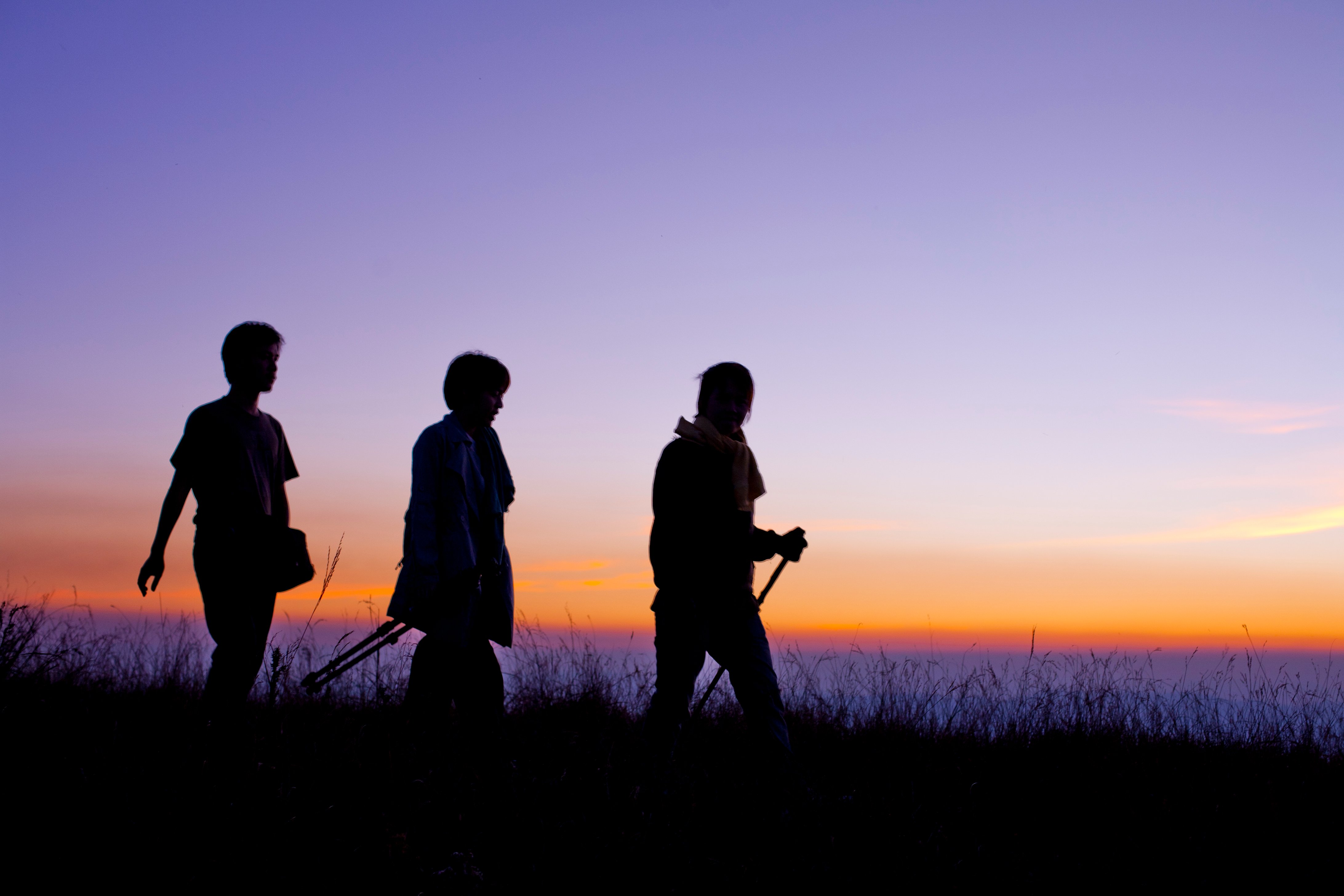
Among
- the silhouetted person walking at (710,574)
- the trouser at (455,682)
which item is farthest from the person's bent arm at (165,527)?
the silhouetted person walking at (710,574)

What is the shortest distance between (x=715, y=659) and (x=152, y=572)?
8.45 ft

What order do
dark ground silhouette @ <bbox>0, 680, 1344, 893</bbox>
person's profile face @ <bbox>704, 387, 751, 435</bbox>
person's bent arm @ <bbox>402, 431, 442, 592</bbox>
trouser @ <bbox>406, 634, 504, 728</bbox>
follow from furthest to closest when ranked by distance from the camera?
1. person's profile face @ <bbox>704, 387, 751, 435</bbox>
2. trouser @ <bbox>406, 634, 504, 728</bbox>
3. person's bent arm @ <bbox>402, 431, 442, 592</bbox>
4. dark ground silhouette @ <bbox>0, 680, 1344, 893</bbox>

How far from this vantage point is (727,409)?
4.27 m

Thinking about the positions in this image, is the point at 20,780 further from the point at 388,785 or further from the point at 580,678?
the point at 580,678

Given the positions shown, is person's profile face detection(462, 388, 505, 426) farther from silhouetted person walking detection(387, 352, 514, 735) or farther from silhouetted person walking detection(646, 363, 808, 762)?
silhouetted person walking detection(646, 363, 808, 762)

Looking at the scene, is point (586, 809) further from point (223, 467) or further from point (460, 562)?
point (223, 467)

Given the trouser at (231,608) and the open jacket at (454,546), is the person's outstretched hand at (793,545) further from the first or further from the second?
the trouser at (231,608)

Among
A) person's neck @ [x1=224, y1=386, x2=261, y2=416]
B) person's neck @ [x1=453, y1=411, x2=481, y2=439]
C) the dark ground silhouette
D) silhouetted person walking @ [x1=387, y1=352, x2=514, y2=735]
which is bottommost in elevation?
the dark ground silhouette

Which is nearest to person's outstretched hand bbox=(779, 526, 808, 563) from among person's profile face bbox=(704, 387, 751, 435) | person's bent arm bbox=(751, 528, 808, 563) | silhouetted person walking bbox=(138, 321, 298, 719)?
person's bent arm bbox=(751, 528, 808, 563)

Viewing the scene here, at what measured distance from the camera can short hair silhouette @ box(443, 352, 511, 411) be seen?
14.1ft

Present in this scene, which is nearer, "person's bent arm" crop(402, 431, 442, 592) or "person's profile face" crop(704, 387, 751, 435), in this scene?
"person's bent arm" crop(402, 431, 442, 592)

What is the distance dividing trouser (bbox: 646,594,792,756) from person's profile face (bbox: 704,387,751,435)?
791 mm

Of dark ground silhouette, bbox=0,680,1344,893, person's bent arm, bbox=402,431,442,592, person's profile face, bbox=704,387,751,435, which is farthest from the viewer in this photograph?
person's profile face, bbox=704,387,751,435

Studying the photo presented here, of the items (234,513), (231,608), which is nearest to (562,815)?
(231,608)
